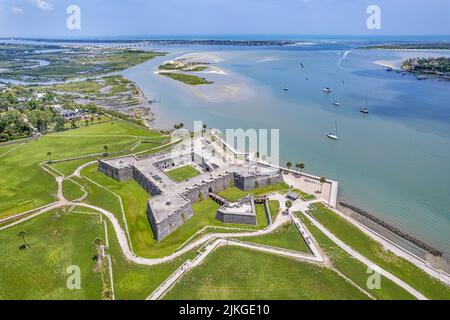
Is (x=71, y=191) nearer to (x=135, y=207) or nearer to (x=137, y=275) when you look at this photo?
(x=135, y=207)

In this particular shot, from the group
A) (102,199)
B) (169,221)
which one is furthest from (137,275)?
(102,199)

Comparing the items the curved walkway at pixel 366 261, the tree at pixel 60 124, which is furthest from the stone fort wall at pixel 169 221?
the tree at pixel 60 124

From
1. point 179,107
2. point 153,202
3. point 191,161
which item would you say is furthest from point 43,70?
point 153,202

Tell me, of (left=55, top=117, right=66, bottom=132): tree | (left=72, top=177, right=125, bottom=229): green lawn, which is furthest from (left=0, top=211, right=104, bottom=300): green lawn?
(left=55, top=117, right=66, bottom=132): tree

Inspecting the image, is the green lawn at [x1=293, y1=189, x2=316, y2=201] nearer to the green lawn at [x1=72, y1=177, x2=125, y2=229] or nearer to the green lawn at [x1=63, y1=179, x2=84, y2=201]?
the green lawn at [x1=72, y1=177, x2=125, y2=229]

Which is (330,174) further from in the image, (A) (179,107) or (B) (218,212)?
(A) (179,107)

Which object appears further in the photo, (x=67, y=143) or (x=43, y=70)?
(x=43, y=70)
